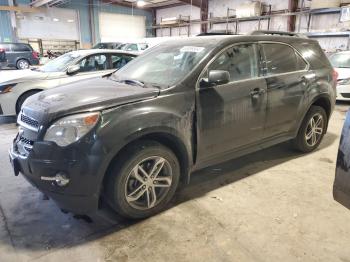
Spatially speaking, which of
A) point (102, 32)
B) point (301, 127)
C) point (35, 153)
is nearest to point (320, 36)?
point (301, 127)

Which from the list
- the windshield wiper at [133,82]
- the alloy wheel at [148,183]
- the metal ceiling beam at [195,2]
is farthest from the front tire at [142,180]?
the metal ceiling beam at [195,2]

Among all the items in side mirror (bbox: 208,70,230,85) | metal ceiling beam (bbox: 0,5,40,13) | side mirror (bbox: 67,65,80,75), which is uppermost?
metal ceiling beam (bbox: 0,5,40,13)

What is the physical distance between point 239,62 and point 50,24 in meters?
20.2

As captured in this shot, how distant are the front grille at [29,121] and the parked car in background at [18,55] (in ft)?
48.2

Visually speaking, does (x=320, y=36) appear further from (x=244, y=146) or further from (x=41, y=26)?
(x=41, y=26)

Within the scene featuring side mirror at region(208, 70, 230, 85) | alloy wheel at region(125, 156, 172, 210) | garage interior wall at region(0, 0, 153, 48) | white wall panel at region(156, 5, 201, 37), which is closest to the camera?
alloy wheel at region(125, 156, 172, 210)

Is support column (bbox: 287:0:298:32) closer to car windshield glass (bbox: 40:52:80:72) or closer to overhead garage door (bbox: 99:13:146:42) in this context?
car windshield glass (bbox: 40:52:80:72)

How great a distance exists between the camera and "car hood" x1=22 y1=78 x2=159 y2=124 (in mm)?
2143

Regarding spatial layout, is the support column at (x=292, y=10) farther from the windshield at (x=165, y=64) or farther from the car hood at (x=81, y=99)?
the car hood at (x=81, y=99)

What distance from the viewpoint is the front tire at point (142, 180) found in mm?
2186

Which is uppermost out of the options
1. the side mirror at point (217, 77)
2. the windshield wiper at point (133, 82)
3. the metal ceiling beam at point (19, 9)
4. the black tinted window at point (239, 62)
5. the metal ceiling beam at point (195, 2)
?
the metal ceiling beam at point (195, 2)

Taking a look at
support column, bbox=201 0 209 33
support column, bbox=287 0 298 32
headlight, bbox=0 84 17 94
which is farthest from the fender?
support column, bbox=201 0 209 33

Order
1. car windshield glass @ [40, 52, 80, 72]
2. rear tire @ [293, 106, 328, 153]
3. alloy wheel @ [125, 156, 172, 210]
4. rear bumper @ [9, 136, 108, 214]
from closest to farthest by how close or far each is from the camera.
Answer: rear bumper @ [9, 136, 108, 214] < alloy wheel @ [125, 156, 172, 210] < rear tire @ [293, 106, 328, 153] < car windshield glass @ [40, 52, 80, 72]

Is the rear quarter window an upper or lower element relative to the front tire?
upper
